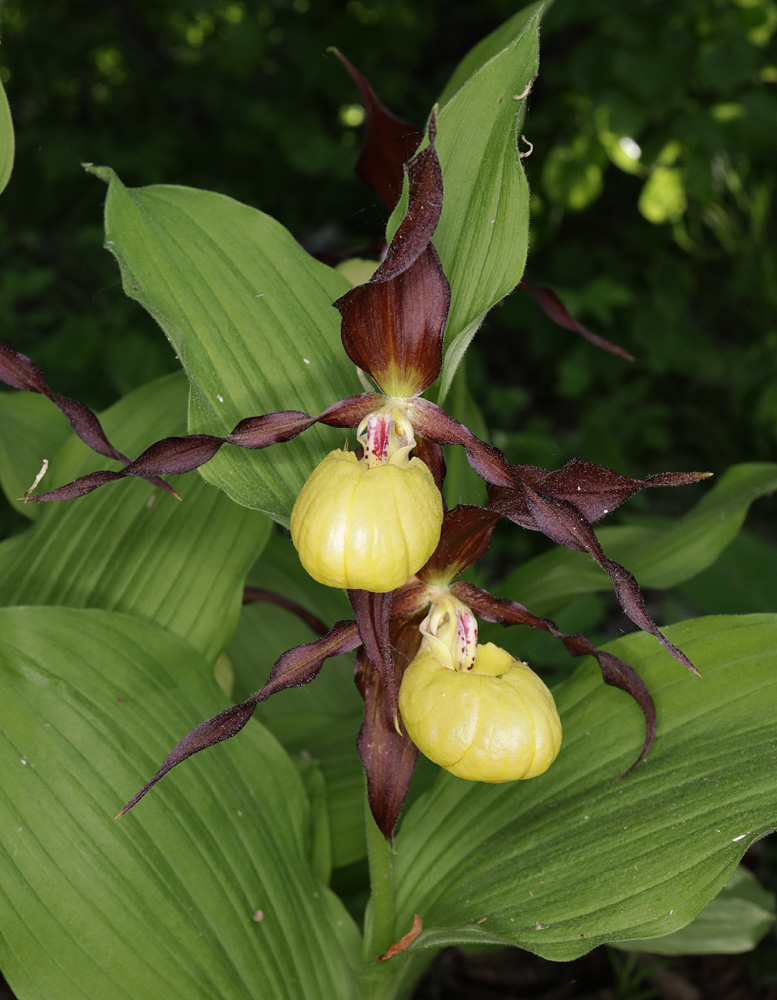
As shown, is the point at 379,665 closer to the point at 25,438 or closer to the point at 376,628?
the point at 376,628

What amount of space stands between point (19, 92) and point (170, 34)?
2.34 ft

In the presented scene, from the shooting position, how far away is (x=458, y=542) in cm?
102

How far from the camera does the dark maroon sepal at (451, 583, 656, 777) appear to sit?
3.20 ft

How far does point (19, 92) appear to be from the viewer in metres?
3.22

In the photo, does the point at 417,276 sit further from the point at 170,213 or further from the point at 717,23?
the point at 717,23

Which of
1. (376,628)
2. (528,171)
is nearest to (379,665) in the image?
(376,628)

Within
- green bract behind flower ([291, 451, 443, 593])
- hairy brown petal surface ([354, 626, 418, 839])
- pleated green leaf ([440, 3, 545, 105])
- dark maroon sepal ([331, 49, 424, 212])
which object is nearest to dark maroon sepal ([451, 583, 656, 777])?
hairy brown petal surface ([354, 626, 418, 839])

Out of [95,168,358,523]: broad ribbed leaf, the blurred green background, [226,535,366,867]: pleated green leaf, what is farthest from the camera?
the blurred green background

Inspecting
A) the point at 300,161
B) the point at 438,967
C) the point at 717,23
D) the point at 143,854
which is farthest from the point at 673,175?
the point at 143,854

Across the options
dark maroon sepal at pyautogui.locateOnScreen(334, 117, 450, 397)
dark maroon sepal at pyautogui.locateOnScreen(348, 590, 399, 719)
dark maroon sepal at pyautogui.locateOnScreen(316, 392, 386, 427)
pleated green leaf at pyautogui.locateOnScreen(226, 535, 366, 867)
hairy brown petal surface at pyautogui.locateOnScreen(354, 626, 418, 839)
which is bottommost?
Answer: pleated green leaf at pyautogui.locateOnScreen(226, 535, 366, 867)

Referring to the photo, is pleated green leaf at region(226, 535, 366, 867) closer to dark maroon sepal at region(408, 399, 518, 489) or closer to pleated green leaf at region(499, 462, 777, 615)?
pleated green leaf at region(499, 462, 777, 615)

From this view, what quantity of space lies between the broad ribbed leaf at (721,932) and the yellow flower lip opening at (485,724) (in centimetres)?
68

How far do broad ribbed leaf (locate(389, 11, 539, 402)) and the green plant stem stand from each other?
0.60 metres

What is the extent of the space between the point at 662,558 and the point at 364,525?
0.72 meters
